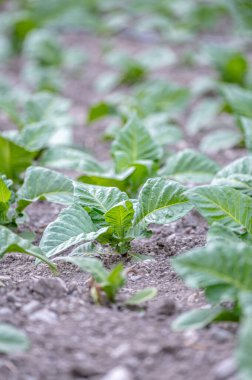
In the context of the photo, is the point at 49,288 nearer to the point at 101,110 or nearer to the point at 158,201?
the point at 158,201

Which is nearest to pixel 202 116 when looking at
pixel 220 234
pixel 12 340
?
pixel 220 234

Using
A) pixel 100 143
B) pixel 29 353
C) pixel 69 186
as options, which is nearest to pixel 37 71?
pixel 100 143

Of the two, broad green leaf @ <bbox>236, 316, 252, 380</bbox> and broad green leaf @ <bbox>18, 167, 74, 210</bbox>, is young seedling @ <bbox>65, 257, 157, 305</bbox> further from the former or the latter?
broad green leaf @ <bbox>18, 167, 74, 210</bbox>

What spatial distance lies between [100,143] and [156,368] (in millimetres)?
2346

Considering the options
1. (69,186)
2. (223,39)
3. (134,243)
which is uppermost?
(69,186)

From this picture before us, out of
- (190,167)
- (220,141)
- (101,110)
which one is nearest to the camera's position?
(190,167)

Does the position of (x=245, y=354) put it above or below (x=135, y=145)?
above

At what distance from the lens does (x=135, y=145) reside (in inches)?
106

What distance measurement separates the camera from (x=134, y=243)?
2410mm

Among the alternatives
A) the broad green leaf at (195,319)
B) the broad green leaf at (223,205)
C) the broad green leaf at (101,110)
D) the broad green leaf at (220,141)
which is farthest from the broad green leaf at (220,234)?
the broad green leaf at (101,110)

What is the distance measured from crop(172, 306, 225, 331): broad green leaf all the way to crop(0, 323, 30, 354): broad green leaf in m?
0.34

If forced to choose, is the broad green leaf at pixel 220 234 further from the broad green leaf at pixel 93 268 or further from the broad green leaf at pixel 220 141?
the broad green leaf at pixel 220 141

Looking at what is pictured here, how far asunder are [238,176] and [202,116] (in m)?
1.56

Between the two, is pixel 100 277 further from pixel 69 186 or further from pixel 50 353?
pixel 69 186
